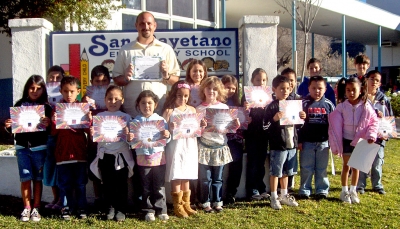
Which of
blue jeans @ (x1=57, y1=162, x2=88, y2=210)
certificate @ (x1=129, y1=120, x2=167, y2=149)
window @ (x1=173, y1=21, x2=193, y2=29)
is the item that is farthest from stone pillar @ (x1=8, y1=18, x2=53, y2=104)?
window @ (x1=173, y1=21, x2=193, y2=29)

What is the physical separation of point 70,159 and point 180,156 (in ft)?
3.84

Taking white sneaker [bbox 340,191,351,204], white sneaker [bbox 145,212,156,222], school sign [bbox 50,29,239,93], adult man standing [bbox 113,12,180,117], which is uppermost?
school sign [bbox 50,29,239,93]

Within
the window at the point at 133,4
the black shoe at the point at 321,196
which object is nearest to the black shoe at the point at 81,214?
the black shoe at the point at 321,196

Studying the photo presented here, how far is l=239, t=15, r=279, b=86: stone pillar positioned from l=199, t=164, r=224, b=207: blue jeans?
1755 mm

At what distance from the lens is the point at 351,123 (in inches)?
201

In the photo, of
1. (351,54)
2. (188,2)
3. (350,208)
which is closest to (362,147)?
(350,208)

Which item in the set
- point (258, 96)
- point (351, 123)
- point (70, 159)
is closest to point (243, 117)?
point (258, 96)

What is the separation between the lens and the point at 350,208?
16.3ft

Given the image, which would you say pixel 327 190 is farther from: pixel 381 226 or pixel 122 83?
pixel 122 83

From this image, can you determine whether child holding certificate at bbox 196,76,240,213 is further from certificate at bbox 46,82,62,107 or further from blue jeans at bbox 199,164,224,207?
certificate at bbox 46,82,62,107

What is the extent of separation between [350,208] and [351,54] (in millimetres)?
39602

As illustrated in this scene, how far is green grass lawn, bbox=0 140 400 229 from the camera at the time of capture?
4445 mm

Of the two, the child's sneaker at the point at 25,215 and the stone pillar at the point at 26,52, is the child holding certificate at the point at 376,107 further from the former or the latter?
the stone pillar at the point at 26,52

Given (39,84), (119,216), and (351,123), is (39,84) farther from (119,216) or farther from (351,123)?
(351,123)
